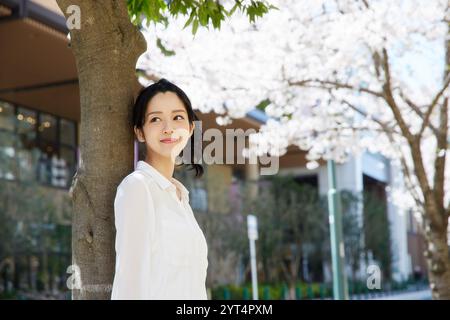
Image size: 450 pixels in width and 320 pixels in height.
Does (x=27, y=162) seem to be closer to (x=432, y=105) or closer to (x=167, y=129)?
(x=432, y=105)

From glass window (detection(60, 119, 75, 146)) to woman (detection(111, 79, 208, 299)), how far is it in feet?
71.0

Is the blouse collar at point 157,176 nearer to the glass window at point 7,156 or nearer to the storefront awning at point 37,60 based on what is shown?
the storefront awning at point 37,60

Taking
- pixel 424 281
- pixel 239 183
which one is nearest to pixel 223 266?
pixel 239 183

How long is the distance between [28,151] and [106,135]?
63.6 ft

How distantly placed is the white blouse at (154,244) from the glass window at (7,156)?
16.8 meters

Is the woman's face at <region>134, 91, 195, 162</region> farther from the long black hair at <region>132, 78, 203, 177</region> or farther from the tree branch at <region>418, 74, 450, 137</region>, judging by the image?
the tree branch at <region>418, 74, 450, 137</region>

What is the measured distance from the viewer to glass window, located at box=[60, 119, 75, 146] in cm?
2417

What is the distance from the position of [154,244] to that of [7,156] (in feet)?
58.9

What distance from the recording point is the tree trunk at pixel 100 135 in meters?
2.98

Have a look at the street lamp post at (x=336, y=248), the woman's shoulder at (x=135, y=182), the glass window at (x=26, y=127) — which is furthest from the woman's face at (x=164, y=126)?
the glass window at (x=26, y=127)

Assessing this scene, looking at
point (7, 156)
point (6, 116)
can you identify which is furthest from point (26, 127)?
point (7, 156)

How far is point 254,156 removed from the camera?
13734 mm
